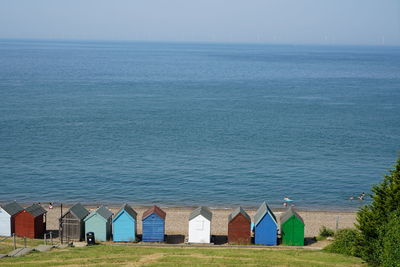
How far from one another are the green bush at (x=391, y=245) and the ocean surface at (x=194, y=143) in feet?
72.2

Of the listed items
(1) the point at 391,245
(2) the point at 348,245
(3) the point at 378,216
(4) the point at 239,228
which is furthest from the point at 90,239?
(1) the point at 391,245

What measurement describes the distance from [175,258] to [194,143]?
40002 millimetres

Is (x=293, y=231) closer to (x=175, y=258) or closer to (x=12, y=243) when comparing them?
(x=175, y=258)

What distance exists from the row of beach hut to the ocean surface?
12.4 m

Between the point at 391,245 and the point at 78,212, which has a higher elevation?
the point at 391,245

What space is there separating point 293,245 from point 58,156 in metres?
33.3

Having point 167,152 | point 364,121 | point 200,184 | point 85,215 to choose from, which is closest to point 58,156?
point 167,152

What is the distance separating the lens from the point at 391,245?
20.6m

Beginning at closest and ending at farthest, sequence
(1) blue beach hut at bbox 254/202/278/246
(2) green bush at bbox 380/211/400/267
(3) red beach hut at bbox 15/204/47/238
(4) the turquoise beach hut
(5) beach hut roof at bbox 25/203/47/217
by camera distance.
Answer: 1. (2) green bush at bbox 380/211/400/267
2. (1) blue beach hut at bbox 254/202/278/246
3. (4) the turquoise beach hut
4. (3) red beach hut at bbox 15/204/47/238
5. (5) beach hut roof at bbox 25/203/47/217

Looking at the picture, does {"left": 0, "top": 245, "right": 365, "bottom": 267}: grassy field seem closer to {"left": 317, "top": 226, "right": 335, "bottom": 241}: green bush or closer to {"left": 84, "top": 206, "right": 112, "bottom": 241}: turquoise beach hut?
{"left": 84, "top": 206, "right": 112, "bottom": 241}: turquoise beach hut

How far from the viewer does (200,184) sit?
49062 mm

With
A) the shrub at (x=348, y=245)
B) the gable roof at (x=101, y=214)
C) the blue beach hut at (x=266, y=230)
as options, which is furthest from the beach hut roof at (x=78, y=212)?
the shrub at (x=348, y=245)

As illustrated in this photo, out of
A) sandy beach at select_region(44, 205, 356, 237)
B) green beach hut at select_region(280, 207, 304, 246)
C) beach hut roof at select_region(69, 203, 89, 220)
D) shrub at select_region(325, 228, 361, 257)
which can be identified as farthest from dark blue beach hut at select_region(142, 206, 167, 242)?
shrub at select_region(325, 228, 361, 257)

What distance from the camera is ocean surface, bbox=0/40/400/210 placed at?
1864 inches
